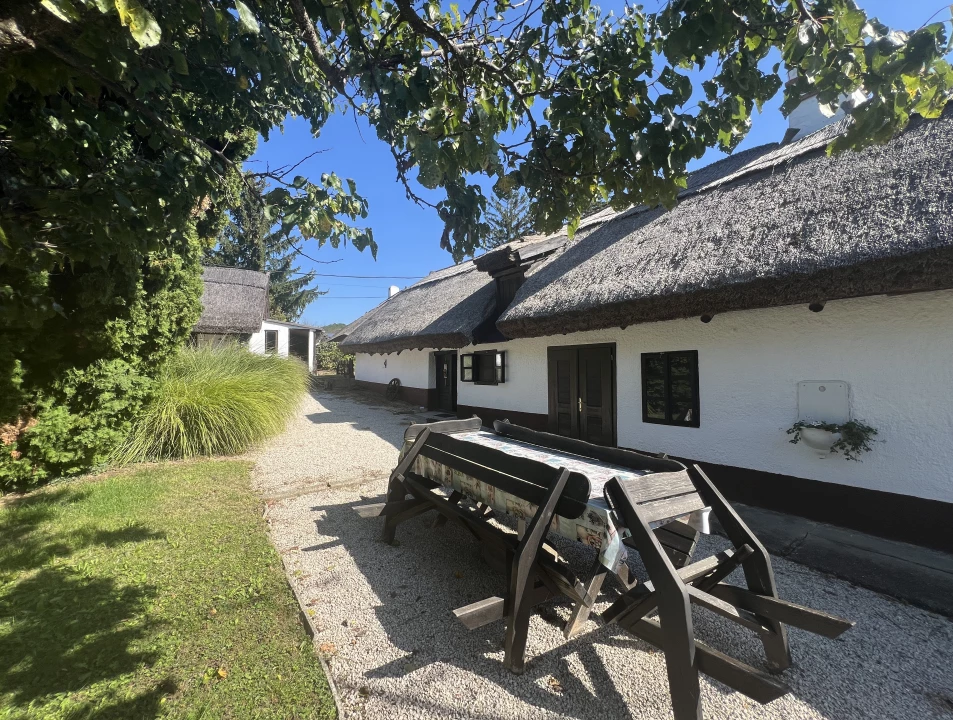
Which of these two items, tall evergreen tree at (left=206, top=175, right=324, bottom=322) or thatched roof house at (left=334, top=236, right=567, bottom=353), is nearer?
thatched roof house at (left=334, top=236, right=567, bottom=353)

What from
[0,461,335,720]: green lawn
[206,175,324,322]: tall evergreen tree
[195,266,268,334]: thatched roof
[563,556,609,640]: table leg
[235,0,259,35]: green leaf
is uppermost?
[206,175,324,322]: tall evergreen tree

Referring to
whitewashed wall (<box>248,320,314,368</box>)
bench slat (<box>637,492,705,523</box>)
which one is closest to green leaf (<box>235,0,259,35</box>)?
bench slat (<box>637,492,705,523</box>)

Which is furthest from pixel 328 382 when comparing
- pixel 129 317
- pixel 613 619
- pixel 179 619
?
pixel 613 619

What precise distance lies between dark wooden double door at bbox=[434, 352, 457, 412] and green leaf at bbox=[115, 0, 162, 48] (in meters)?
10.2

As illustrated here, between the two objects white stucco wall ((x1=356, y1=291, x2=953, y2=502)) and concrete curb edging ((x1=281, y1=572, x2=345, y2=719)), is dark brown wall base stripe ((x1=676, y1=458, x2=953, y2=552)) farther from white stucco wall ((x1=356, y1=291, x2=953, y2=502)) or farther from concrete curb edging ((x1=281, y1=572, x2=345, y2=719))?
concrete curb edging ((x1=281, y1=572, x2=345, y2=719))

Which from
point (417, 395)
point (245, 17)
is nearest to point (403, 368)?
point (417, 395)

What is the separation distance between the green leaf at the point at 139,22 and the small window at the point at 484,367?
7955 millimetres

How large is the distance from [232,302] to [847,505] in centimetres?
1998

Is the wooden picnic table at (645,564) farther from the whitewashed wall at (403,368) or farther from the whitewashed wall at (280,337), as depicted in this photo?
the whitewashed wall at (280,337)

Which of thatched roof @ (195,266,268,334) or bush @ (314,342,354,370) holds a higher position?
thatched roof @ (195,266,268,334)

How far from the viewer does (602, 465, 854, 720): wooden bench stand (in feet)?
5.51

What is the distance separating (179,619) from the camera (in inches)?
101

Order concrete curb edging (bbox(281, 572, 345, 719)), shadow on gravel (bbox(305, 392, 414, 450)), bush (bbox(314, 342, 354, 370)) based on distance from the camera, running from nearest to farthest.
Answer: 1. concrete curb edging (bbox(281, 572, 345, 719))
2. shadow on gravel (bbox(305, 392, 414, 450))
3. bush (bbox(314, 342, 354, 370))

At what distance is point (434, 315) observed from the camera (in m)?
11.3
